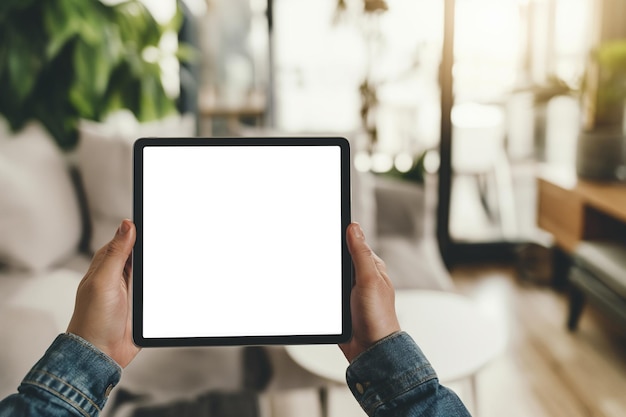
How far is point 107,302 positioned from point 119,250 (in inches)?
2.6

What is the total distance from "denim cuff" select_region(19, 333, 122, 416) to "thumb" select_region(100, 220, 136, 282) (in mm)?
95

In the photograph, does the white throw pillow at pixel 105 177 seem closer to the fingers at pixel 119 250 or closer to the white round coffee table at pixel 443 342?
the white round coffee table at pixel 443 342

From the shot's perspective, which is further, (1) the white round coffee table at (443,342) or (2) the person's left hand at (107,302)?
(1) the white round coffee table at (443,342)

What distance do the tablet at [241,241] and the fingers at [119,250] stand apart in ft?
0.05

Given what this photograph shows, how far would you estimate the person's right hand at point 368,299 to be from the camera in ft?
2.43

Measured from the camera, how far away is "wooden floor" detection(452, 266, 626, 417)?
2.10 meters

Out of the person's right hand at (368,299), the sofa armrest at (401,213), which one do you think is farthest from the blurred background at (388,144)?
the person's right hand at (368,299)

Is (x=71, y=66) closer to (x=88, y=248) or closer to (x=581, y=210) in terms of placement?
(x=88, y=248)

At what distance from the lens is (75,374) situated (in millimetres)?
655

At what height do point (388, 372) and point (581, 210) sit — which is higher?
point (388, 372)

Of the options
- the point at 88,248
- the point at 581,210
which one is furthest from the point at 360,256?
the point at 581,210

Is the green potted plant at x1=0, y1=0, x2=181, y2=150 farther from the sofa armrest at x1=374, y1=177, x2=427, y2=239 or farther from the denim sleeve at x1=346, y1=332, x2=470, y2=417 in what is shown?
the denim sleeve at x1=346, y1=332, x2=470, y2=417

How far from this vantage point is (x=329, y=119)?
12.2 ft

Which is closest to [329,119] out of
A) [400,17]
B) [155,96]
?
[400,17]
